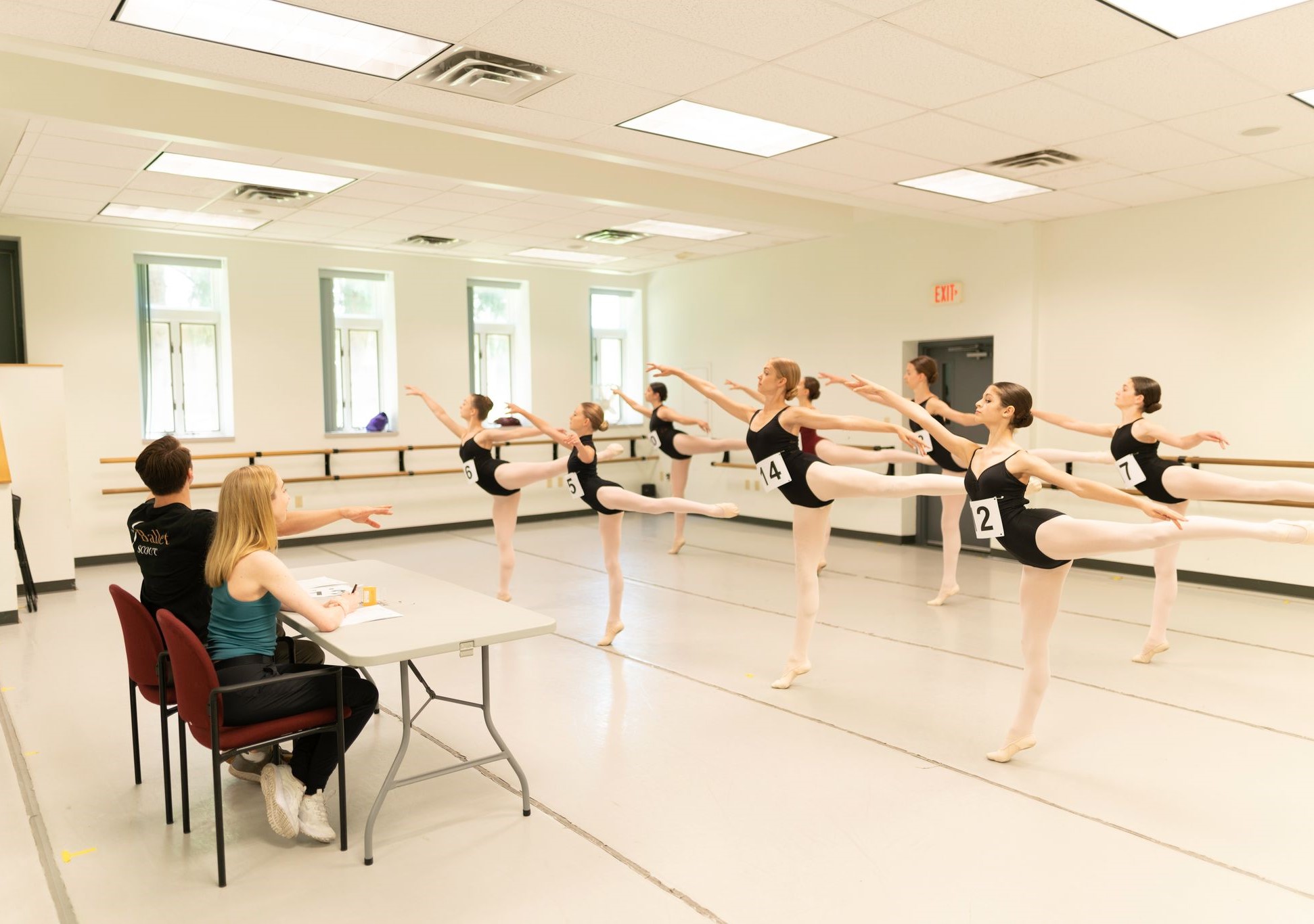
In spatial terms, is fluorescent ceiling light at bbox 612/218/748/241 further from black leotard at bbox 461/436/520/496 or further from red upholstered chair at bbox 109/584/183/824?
red upholstered chair at bbox 109/584/183/824

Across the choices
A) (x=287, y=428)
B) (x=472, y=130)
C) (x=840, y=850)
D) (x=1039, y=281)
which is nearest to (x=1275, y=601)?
(x=1039, y=281)

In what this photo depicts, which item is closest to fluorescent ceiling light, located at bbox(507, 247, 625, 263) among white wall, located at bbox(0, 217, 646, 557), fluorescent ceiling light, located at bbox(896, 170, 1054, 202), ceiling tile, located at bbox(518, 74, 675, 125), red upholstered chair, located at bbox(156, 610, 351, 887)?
white wall, located at bbox(0, 217, 646, 557)

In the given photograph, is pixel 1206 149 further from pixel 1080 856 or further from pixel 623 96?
pixel 1080 856

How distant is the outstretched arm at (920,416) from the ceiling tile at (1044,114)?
1654mm

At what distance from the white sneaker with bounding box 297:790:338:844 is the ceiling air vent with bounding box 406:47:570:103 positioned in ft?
10.2

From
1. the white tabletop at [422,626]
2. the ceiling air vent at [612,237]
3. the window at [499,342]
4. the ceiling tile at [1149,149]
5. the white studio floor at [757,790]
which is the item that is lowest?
the white studio floor at [757,790]

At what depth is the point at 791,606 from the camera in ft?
20.2

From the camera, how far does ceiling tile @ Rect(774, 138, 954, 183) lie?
5.34m

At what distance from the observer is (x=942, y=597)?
20.4ft

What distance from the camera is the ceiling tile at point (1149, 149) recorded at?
5.01m

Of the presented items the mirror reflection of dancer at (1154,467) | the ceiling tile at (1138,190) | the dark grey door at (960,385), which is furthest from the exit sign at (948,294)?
the mirror reflection of dancer at (1154,467)

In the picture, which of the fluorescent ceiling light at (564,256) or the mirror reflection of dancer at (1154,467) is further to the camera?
the fluorescent ceiling light at (564,256)

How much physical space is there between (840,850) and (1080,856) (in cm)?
76

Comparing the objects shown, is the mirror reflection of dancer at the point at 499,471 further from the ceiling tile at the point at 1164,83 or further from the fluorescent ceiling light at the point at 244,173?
the ceiling tile at the point at 1164,83
